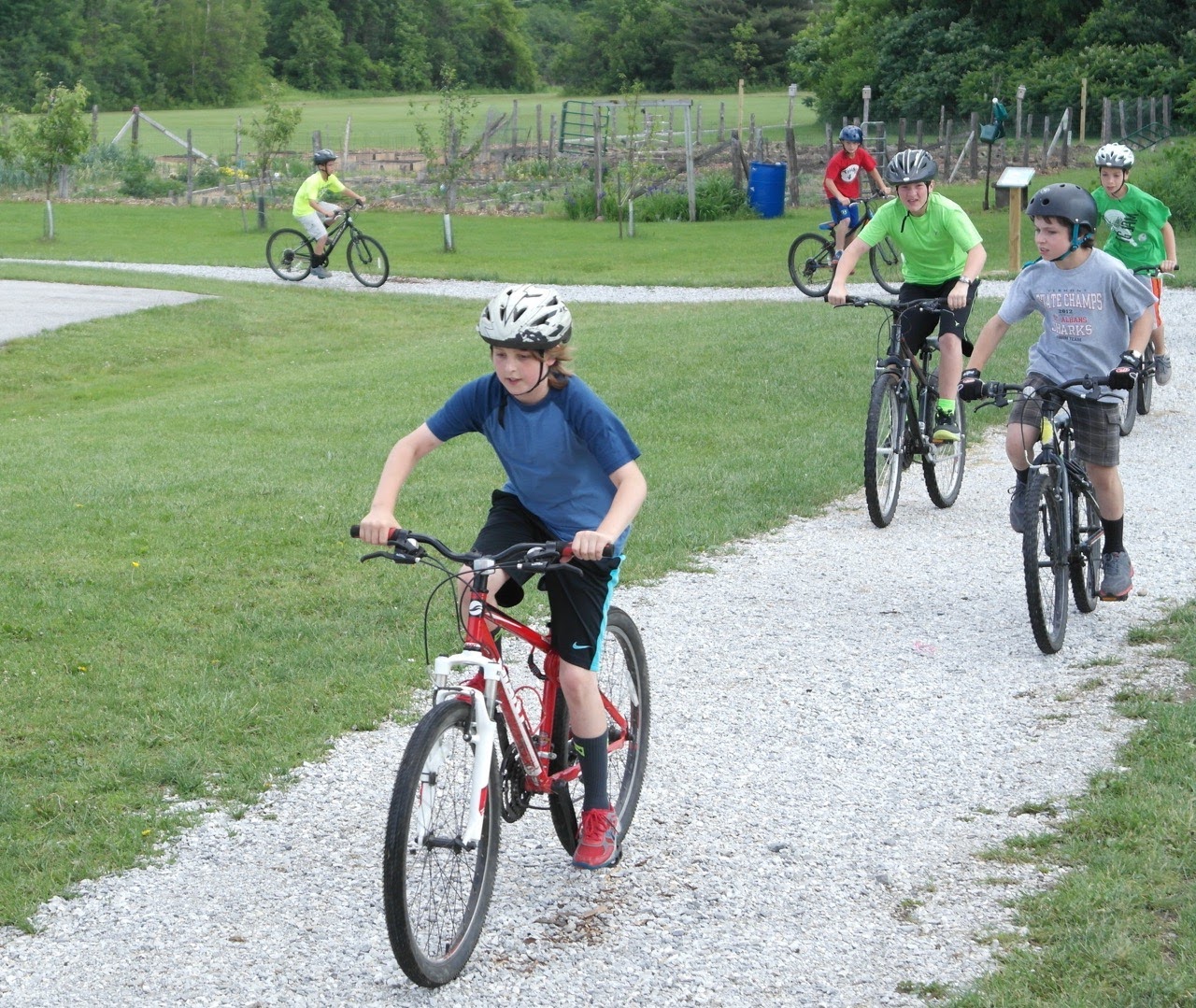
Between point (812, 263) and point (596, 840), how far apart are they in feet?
57.7

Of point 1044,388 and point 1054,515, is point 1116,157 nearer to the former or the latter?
point 1044,388

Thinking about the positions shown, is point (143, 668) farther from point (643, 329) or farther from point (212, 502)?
point (643, 329)

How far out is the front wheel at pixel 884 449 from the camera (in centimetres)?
888

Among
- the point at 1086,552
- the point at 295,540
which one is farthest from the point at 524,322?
the point at 295,540

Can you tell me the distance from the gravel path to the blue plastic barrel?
2817 centimetres

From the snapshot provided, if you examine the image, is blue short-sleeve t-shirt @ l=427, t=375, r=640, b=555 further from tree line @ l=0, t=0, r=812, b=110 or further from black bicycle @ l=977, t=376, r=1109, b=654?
tree line @ l=0, t=0, r=812, b=110

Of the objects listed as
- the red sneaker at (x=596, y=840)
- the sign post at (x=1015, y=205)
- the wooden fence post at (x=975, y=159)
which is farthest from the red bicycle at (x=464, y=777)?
the wooden fence post at (x=975, y=159)

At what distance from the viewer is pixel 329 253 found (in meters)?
24.3

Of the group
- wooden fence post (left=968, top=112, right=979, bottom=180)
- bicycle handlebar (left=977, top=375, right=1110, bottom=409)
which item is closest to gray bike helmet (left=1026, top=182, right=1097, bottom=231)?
bicycle handlebar (left=977, top=375, right=1110, bottom=409)

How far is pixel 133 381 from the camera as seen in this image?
16609 millimetres

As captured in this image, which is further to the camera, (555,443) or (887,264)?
(887,264)

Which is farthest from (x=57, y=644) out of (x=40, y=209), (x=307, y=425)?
(x=40, y=209)

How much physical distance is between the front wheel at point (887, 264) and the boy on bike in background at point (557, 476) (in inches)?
686

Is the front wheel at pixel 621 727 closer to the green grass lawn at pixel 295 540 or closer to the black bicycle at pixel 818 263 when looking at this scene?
the green grass lawn at pixel 295 540
